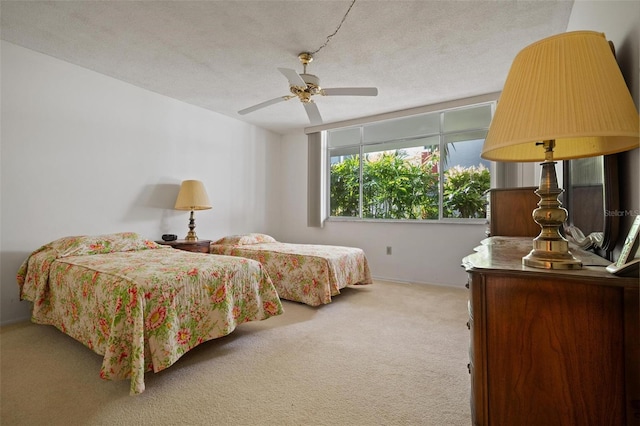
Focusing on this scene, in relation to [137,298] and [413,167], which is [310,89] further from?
[413,167]

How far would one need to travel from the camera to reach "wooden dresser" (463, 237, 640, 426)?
2.70 ft

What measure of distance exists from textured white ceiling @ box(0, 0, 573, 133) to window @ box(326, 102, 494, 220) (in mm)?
662

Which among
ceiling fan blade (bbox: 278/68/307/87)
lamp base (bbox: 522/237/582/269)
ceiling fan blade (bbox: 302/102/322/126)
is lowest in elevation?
lamp base (bbox: 522/237/582/269)

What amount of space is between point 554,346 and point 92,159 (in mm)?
4072

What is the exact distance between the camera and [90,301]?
6.27ft

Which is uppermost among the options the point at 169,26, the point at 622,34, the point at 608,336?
the point at 169,26

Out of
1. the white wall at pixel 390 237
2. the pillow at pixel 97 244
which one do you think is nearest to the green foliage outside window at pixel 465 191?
the white wall at pixel 390 237

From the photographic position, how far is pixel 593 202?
1389 mm

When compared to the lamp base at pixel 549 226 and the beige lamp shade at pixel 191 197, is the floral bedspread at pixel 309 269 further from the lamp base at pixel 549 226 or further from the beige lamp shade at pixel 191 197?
the lamp base at pixel 549 226

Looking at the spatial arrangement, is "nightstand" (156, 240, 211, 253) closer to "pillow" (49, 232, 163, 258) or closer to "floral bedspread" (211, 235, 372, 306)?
"floral bedspread" (211, 235, 372, 306)

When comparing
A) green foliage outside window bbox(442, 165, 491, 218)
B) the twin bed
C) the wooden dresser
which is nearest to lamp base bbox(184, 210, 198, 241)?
the twin bed

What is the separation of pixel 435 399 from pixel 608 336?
3.47 feet

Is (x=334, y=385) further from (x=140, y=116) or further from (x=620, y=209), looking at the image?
(x=140, y=116)

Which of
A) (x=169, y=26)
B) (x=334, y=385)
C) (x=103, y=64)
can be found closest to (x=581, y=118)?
(x=334, y=385)
